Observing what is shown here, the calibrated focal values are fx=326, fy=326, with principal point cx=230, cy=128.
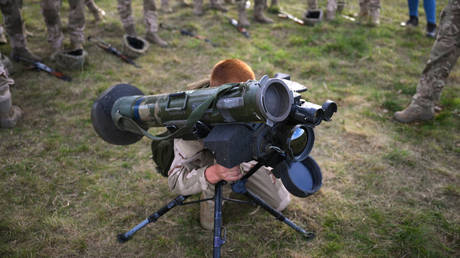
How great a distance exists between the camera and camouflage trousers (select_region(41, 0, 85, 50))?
5695 millimetres

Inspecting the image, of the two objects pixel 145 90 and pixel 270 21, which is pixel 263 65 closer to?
pixel 145 90

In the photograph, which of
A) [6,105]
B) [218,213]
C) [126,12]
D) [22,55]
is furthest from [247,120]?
[126,12]

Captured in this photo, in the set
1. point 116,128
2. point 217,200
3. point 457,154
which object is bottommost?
point 457,154

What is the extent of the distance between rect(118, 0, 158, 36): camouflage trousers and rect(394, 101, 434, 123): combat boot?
5.27 meters

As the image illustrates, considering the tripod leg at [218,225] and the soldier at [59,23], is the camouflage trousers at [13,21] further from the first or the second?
the tripod leg at [218,225]

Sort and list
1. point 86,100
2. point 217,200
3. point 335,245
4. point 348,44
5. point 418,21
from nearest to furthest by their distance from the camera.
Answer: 1. point 217,200
2. point 335,245
3. point 86,100
4. point 348,44
5. point 418,21

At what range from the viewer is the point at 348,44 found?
7.30 m

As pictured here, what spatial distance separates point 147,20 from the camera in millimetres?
7121

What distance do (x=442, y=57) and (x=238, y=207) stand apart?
347cm

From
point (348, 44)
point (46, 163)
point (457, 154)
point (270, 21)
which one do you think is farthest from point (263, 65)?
point (46, 163)

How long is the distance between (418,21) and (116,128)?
878cm

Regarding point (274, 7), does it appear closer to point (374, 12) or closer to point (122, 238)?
point (374, 12)

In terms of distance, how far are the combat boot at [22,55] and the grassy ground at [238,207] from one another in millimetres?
245

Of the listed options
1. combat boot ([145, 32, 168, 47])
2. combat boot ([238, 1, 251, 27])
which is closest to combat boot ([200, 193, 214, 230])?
combat boot ([145, 32, 168, 47])
